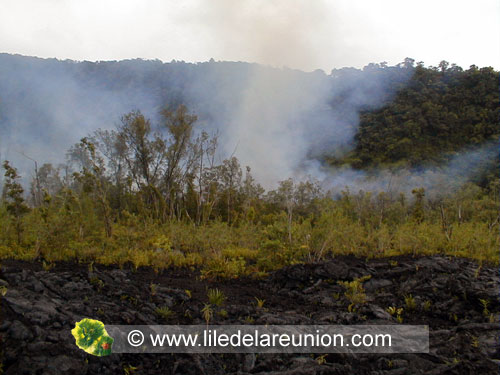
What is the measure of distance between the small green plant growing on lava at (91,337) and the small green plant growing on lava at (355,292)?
289 centimetres

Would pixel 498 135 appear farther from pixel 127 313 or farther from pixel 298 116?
pixel 127 313

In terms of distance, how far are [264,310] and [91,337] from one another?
89.1 inches

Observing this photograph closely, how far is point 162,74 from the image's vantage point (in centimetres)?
3972

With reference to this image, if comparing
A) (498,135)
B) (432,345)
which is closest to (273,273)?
(432,345)

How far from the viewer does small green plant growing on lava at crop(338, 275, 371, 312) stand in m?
4.83

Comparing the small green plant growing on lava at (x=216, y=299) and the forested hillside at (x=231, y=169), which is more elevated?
the forested hillside at (x=231, y=169)

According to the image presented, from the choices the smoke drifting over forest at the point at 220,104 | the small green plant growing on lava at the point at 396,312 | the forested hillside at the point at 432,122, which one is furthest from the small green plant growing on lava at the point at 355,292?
the forested hillside at the point at 432,122

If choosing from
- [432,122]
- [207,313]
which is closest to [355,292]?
[207,313]

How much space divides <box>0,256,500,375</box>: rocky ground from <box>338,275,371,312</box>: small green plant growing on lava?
0.09 metres

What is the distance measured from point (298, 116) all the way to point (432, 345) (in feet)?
97.0

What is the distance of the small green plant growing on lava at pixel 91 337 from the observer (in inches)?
97.8

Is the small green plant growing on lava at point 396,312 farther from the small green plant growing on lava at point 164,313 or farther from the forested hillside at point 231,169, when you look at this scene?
the small green plant growing on lava at point 164,313

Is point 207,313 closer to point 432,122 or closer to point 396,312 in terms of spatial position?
point 396,312

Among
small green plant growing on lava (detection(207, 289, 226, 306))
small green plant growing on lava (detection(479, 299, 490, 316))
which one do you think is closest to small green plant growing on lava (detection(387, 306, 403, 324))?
small green plant growing on lava (detection(479, 299, 490, 316))
